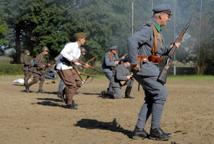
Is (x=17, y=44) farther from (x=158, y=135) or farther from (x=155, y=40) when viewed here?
(x=158, y=135)

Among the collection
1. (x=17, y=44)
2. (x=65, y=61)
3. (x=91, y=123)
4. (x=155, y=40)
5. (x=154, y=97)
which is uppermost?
(x=155, y=40)

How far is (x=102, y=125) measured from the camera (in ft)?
28.4

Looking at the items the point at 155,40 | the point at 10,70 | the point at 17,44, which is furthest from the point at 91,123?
the point at 17,44

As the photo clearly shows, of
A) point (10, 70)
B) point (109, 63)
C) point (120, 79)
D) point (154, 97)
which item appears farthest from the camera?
point (10, 70)

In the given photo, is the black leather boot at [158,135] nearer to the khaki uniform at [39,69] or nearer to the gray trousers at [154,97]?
the gray trousers at [154,97]

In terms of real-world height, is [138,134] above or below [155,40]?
below

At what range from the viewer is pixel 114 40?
4950cm

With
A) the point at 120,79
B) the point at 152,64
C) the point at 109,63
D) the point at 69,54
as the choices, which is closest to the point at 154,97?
the point at 152,64

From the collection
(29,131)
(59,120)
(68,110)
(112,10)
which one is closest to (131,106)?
(68,110)

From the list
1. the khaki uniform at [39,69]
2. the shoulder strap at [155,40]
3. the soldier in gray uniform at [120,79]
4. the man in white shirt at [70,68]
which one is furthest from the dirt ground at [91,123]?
the khaki uniform at [39,69]

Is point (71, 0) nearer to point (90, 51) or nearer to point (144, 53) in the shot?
point (90, 51)

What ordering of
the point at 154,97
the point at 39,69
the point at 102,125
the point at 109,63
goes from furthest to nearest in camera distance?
the point at 39,69 < the point at 109,63 < the point at 102,125 < the point at 154,97

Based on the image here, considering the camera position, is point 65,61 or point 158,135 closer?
point 158,135

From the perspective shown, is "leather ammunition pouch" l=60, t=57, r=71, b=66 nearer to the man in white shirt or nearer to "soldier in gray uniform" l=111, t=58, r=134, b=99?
the man in white shirt
